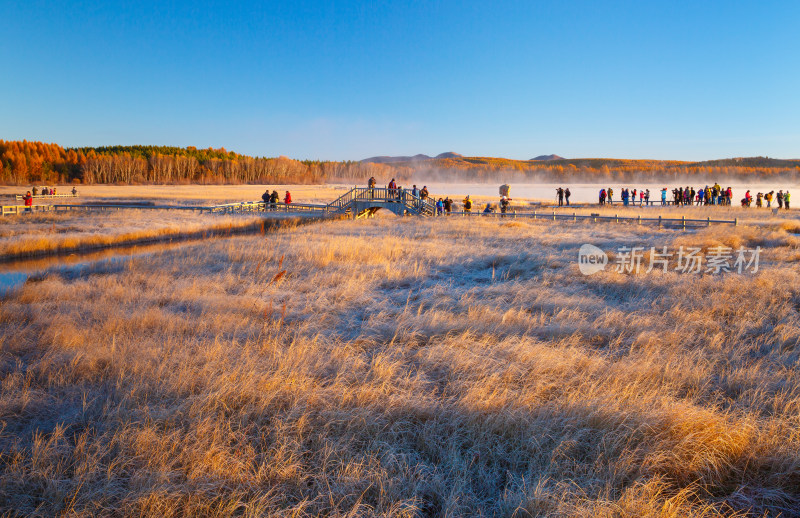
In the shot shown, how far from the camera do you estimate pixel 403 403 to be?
186 inches

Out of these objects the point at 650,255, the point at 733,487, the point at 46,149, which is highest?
the point at 46,149

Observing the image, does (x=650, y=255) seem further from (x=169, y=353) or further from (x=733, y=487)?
(x=169, y=353)

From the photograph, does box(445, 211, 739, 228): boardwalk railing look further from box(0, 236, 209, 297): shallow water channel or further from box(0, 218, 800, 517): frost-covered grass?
box(0, 236, 209, 297): shallow water channel

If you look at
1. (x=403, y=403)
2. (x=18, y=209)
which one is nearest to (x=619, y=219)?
(x=403, y=403)

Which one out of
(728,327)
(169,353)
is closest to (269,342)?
(169,353)

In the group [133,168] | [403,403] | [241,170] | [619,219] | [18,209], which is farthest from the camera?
[241,170]

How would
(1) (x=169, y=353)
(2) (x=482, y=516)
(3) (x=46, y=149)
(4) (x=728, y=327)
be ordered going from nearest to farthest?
(2) (x=482, y=516)
(1) (x=169, y=353)
(4) (x=728, y=327)
(3) (x=46, y=149)

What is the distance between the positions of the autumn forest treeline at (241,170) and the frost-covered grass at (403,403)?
95889mm

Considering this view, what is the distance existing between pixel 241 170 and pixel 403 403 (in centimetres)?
11890

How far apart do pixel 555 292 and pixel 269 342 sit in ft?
21.1

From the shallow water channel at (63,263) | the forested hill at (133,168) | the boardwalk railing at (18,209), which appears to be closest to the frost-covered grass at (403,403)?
the shallow water channel at (63,263)

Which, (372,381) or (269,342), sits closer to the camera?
(372,381)

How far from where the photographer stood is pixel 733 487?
3.75 meters

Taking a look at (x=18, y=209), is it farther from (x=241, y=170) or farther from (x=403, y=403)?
(x=241, y=170)
